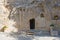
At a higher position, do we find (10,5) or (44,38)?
(10,5)

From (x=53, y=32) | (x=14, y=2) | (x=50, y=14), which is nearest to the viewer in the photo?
(x=53, y=32)

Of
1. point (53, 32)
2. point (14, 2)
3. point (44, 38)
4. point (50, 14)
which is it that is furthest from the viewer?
point (14, 2)

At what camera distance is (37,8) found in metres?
19.0

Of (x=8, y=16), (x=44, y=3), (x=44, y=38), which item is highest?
(x=44, y=3)

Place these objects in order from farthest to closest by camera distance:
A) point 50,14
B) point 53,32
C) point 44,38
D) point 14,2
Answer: point 14,2 < point 50,14 < point 53,32 < point 44,38

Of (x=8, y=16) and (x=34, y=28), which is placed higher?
(x=8, y=16)

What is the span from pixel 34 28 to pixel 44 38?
19.3 feet

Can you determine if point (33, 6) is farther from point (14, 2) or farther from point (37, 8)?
point (14, 2)

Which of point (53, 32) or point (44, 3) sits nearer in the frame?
point (53, 32)

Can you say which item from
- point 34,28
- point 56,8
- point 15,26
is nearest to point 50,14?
point 56,8

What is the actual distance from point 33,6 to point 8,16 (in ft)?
8.93

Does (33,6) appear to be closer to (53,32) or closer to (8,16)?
(8,16)

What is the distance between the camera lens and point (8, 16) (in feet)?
62.8

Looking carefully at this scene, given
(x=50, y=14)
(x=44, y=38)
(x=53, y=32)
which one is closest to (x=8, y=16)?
(x=50, y=14)
